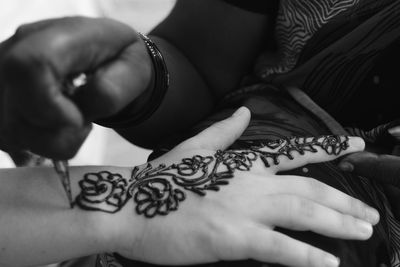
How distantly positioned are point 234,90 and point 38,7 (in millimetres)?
802

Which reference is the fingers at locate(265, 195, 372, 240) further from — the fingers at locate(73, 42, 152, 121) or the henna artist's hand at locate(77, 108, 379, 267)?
the fingers at locate(73, 42, 152, 121)

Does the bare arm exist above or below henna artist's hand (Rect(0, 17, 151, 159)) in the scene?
below

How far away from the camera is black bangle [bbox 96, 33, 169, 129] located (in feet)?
2.00

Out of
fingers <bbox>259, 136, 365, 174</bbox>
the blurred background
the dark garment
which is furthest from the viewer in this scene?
the blurred background

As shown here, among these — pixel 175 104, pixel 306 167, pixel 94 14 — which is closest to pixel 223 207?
pixel 306 167

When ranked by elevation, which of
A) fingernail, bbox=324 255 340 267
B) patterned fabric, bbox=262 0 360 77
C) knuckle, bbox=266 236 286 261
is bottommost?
fingernail, bbox=324 255 340 267

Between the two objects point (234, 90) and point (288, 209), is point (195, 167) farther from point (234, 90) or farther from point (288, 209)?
point (234, 90)

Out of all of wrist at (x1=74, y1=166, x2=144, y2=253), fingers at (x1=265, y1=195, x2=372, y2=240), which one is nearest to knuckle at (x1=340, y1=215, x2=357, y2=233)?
fingers at (x1=265, y1=195, x2=372, y2=240)

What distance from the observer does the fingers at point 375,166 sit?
579 millimetres

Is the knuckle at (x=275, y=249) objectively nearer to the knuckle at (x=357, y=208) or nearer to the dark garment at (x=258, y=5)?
the knuckle at (x=357, y=208)

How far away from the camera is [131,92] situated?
0.48m

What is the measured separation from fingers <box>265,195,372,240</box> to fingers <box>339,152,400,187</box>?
0.28 feet

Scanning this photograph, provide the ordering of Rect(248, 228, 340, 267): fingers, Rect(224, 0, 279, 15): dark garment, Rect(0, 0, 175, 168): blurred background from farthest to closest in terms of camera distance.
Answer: Rect(0, 0, 175, 168): blurred background < Rect(224, 0, 279, 15): dark garment < Rect(248, 228, 340, 267): fingers

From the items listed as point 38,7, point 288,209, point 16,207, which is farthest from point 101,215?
point 38,7
